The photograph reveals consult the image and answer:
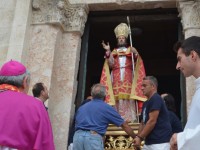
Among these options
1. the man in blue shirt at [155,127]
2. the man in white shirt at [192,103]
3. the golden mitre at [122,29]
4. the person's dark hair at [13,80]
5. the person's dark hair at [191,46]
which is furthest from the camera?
the golden mitre at [122,29]

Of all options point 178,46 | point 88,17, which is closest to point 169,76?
point 88,17

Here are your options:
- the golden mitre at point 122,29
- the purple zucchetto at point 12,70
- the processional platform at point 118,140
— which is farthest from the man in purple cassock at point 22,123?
the golden mitre at point 122,29

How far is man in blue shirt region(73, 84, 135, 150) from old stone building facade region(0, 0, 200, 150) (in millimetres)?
1231

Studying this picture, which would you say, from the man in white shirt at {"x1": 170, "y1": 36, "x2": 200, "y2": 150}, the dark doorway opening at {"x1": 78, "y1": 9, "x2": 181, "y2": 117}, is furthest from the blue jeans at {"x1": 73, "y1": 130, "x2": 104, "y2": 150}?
the dark doorway opening at {"x1": 78, "y1": 9, "x2": 181, "y2": 117}

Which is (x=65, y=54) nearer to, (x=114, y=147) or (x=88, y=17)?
(x=88, y=17)

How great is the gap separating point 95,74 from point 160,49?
1.80 m

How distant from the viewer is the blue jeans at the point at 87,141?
426 cm

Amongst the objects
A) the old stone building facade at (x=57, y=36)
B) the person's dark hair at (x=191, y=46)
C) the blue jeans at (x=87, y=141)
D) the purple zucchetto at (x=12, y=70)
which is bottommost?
the blue jeans at (x=87, y=141)

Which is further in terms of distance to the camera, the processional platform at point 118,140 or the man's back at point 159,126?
the processional platform at point 118,140

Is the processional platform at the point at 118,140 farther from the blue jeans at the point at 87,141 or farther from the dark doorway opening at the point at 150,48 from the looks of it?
the dark doorway opening at the point at 150,48

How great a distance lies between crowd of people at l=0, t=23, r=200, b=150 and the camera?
2551mm

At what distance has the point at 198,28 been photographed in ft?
19.5

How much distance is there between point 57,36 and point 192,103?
4.12 metres

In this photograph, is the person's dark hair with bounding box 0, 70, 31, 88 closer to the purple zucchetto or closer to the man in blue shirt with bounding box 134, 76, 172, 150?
the purple zucchetto
